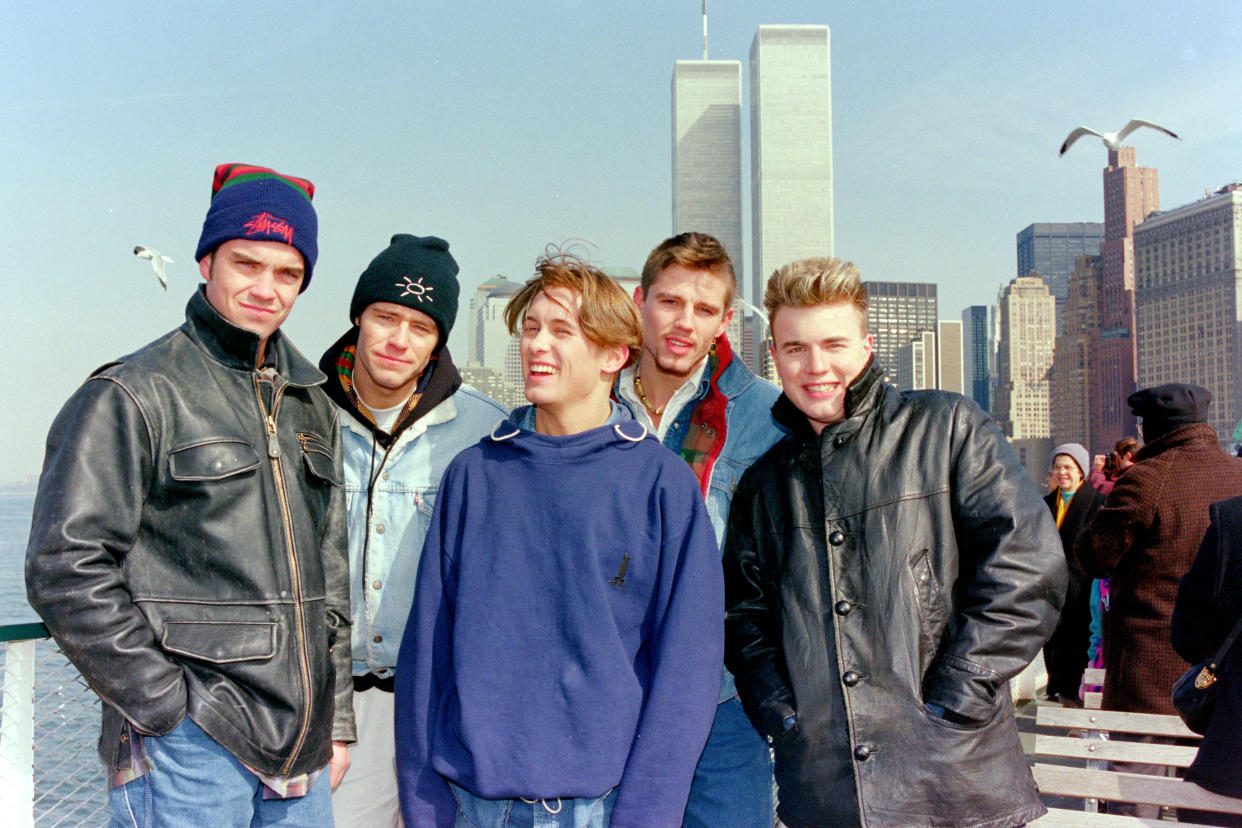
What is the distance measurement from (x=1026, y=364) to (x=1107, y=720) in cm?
17107

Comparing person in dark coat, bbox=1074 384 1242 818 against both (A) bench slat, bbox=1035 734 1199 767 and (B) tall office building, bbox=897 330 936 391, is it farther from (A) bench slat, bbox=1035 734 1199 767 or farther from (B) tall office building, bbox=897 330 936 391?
(B) tall office building, bbox=897 330 936 391

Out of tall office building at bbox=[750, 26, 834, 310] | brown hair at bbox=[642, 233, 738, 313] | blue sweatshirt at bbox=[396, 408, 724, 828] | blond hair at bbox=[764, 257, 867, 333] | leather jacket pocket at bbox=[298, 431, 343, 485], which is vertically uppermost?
tall office building at bbox=[750, 26, 834, 310]

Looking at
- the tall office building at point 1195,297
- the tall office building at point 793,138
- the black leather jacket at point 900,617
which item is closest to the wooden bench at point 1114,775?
the black leather jacket at point 900,617

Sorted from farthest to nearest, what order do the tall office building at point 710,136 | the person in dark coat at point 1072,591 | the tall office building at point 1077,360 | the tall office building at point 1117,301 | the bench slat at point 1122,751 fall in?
the tall office building at point 710,136, the tall office building at point 1077,360, the tall office building at point 1117,301, the person in dark coat at point 1072,591, the bench slat at point 1122,751

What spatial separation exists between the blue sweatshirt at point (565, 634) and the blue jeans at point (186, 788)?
409 millimetres

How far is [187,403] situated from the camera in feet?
7.38

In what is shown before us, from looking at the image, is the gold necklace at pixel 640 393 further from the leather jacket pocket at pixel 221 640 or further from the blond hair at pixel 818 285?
the leather jacket pocket at pixel 221 640

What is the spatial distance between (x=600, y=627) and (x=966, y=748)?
913mm

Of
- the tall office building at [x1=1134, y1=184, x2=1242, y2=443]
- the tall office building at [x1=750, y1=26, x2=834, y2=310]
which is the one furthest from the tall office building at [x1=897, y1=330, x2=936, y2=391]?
the tall office building at [x1=1134, y1=184, x2=1242, y2=443]

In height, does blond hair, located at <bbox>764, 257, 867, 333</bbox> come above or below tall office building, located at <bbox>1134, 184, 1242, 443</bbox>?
below

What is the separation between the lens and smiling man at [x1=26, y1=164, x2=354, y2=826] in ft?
6.68

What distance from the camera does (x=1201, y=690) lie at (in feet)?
9.00

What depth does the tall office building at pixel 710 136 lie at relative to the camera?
171m

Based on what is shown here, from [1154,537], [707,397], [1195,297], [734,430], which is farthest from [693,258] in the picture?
[1195,297]
